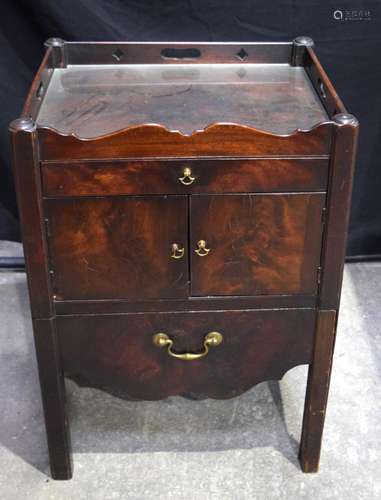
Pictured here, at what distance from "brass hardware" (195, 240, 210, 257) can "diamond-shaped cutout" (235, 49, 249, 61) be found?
504 mm

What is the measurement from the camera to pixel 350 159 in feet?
4.42

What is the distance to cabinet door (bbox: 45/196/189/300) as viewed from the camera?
4.56 feet

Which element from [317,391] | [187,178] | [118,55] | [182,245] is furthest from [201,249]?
[118,55]

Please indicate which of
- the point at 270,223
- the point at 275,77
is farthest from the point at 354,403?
the point at 275,77

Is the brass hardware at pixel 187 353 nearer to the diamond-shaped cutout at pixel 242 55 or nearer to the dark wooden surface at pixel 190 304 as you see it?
the dark wooden surface at pixel 190 304

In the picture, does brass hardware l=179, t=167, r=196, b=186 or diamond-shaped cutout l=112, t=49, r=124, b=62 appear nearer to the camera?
brass hardware l=179, t=167, r=196, b=186

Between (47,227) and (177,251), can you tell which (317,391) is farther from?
(47,227)

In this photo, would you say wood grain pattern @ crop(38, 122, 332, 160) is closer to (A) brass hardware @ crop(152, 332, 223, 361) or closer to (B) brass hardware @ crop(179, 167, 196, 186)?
(B) brass hardware @ crop(179, 167, 196, 186)

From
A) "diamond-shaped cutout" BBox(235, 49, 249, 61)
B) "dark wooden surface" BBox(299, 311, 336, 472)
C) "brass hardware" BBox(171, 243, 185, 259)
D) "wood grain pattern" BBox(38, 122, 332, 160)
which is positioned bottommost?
"dark wooden surface" BBox(299, 311, 336, 472)

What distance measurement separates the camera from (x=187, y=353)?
157 centimetres

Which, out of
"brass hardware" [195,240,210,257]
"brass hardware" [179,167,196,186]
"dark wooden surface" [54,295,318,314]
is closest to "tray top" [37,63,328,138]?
"brass hardware" [179,167,196,186]

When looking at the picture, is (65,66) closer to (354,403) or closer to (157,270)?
(157,270)

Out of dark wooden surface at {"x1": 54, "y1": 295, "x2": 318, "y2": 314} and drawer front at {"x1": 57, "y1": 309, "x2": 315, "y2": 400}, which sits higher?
dark wooden surface at {"x1": 54, "y1": 295, "x2": 318, "y2": 314}

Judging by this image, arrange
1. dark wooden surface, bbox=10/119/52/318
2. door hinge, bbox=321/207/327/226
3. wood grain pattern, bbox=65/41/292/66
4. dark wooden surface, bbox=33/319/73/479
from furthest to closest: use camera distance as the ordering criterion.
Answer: wood grain pattern, bbox=65/41/292/66, dark wooden surface, bbox=33/319/73/479, door hinge, bbox=321/207/327/226, dark wooden surface, bbox=10/119/52/318
